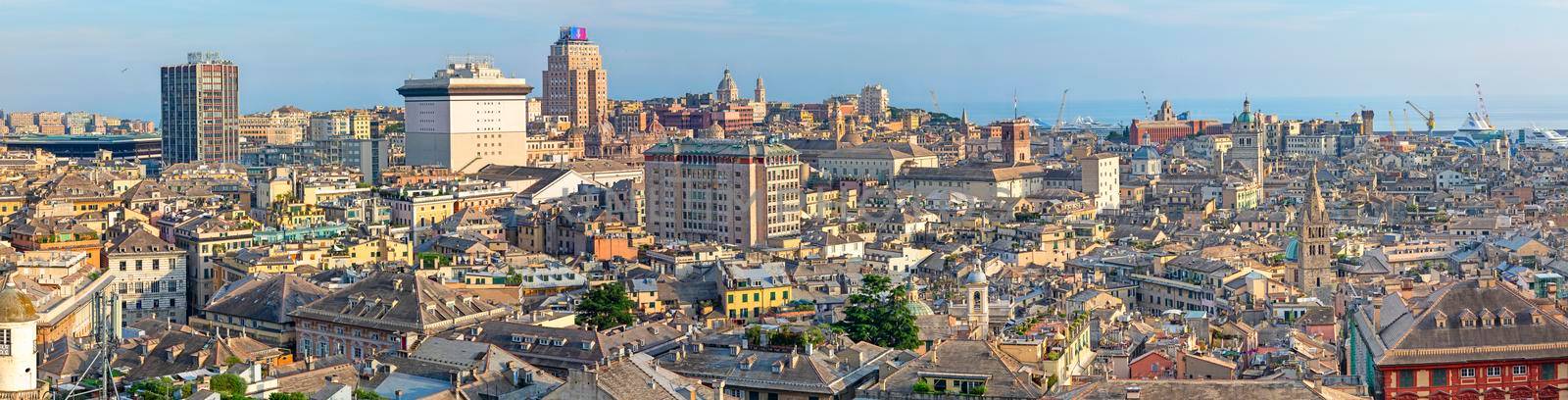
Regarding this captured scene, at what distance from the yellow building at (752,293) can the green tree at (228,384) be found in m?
23.3

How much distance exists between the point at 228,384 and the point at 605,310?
16.8 meters

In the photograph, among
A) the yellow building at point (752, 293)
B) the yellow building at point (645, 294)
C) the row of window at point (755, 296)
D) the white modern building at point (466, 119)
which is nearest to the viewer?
the yellow building at point (645, 294)

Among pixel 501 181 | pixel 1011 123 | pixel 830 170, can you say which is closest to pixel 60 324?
pixel 501 181

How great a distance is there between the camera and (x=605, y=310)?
168ft

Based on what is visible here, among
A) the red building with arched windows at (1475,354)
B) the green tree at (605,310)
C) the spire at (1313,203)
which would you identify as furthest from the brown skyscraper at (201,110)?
the red building with arched windows at (1475,354)

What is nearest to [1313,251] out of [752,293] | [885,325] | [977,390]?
[752,293]

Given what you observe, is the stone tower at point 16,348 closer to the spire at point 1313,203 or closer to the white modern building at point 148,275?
the white modern building at point 148,275

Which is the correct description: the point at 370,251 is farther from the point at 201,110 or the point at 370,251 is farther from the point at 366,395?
the point at 201,110

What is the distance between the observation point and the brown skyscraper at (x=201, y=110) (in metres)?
166

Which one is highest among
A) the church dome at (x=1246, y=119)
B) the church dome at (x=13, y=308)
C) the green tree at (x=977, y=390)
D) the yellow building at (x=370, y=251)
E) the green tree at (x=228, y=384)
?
the church dome at (x=1246, y=119)

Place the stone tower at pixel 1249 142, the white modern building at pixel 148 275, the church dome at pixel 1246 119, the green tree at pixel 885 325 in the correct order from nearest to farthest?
1. the green tree at pixel 885 325
2. the white modern building at pixel 148 275
3. the stone tower at pixel 1249 142
4. the church dome at pixel 1246 119

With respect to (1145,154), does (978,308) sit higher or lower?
A: lower

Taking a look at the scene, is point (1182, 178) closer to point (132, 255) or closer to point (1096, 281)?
point (1096, 281)

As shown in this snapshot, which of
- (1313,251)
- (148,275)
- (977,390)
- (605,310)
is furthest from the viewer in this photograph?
(1313,251)
